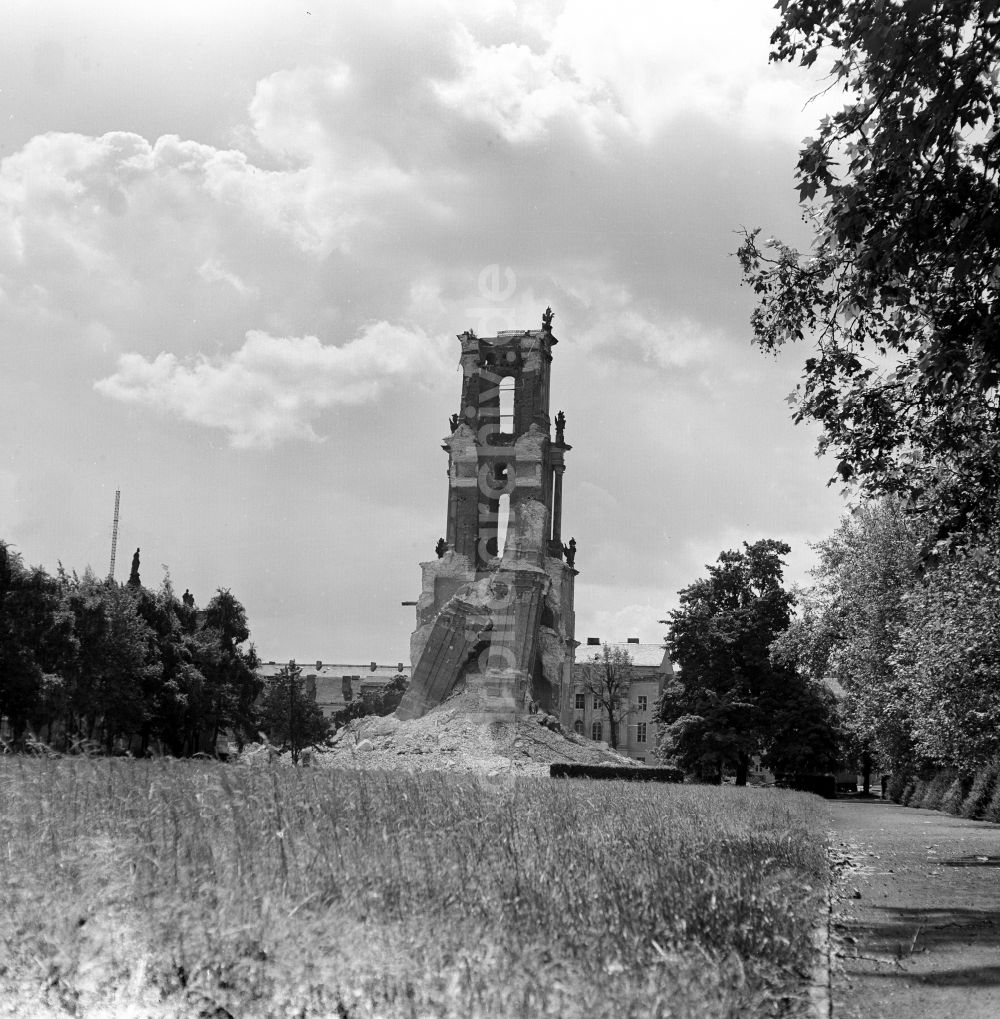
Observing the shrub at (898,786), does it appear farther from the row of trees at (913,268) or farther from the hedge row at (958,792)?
the row of trees at (913,268)

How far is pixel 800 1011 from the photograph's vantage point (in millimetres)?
6570

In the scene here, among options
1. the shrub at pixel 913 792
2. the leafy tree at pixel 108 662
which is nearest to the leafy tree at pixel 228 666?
the leafy tree at pixel 108 662

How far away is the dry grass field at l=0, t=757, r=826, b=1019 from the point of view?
19.8 ft

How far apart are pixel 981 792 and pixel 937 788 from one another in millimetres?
10959

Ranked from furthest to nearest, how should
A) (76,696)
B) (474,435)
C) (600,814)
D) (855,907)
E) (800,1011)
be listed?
(474,435) < (76,696) < (600,814) < (855,907) < (800,1011)

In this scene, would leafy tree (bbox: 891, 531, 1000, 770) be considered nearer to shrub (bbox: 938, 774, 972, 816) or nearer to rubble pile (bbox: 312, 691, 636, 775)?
shrub (bbox: 938, 774, 972, 816)

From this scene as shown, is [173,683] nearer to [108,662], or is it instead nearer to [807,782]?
[108,662]

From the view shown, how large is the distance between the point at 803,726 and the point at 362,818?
171 ft

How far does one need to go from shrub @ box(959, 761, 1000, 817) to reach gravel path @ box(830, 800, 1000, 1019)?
1883cm

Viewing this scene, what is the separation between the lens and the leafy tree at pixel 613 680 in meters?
110

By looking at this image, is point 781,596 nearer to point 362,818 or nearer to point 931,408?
point 931,408

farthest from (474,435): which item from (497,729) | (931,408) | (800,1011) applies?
(800,1011)

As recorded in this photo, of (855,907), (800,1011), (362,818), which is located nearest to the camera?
(800,1011)

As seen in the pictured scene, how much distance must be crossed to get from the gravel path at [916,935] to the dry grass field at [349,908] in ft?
1.36
